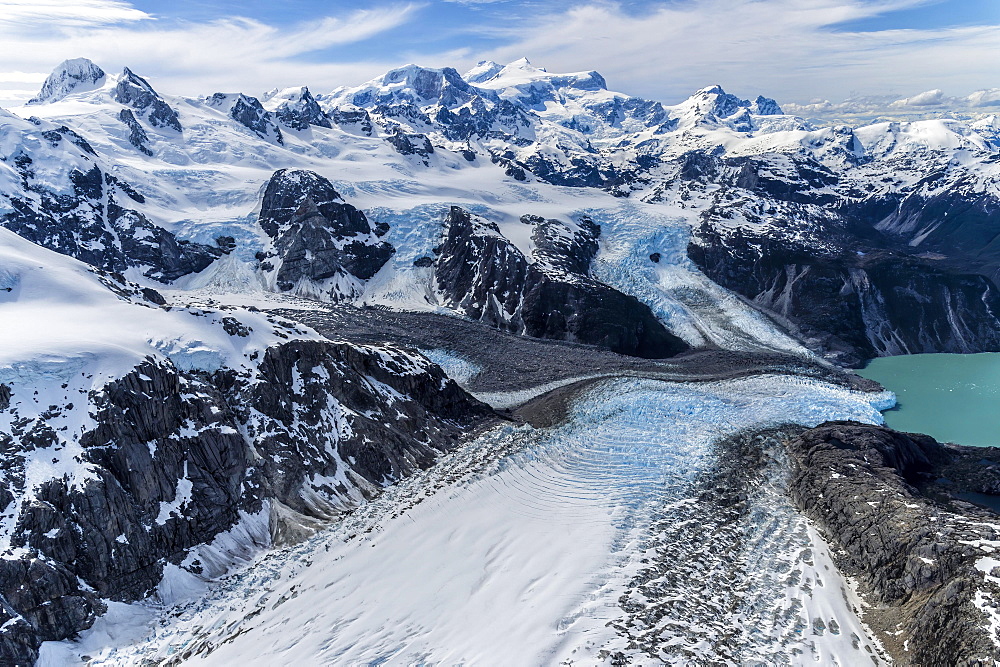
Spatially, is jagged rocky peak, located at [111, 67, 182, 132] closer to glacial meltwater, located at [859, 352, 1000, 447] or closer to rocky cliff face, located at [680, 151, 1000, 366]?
rocky cliff face, located at [680, 151, 1000, 366]

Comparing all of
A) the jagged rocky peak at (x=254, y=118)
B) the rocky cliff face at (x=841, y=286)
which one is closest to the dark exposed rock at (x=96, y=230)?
the jagged rocky peak at (x=254, y=118)

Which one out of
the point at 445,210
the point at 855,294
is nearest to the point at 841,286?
the point at 855,294

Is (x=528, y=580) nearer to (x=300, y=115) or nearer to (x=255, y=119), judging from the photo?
(x=255, y=119)

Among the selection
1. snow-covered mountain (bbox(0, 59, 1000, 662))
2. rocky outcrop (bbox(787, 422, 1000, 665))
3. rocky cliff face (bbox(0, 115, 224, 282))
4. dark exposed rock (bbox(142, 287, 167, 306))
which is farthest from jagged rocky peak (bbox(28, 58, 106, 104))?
rocky outcrop (bbox(787, 422, 1000, 665))

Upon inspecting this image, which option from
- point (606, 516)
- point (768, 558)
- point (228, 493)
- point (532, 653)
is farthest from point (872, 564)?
point (228, 493)

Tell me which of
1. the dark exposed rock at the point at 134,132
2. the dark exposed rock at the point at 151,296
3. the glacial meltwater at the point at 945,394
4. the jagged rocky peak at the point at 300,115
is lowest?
the glacial meltwater at the point at 945,394

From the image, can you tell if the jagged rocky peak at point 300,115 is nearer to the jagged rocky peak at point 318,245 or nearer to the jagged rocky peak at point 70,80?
the jagged rocky peak at point 70,80

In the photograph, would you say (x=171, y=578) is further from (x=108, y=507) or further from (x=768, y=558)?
(x=768, y=558)
